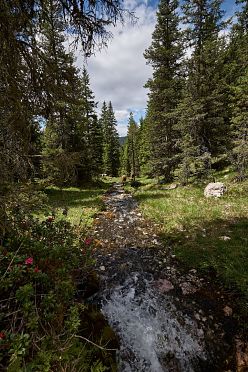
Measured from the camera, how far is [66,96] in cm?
443

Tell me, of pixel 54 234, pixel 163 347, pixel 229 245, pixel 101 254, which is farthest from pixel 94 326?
pixel 229 245

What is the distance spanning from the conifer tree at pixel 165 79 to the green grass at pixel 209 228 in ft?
22.4

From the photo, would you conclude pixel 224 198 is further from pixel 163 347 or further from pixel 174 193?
pixel 163 347

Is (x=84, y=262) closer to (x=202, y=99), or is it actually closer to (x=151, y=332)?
(x=151, y=332)

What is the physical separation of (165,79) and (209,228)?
1647cm

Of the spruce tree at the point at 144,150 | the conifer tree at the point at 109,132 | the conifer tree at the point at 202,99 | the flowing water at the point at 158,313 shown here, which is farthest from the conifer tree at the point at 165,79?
the conifer tree at the point at 109,132

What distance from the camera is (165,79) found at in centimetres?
2105

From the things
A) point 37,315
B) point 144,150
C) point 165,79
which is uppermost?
point 165,79

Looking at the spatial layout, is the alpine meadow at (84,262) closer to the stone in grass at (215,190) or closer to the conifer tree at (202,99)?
the stone in grass at (215,190)

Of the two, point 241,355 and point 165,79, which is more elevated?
point 165,79

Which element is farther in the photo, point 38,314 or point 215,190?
point 215,190

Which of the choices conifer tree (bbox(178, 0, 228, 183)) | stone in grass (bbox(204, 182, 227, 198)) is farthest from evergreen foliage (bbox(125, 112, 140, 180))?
stone in grass (bbox(204, 182, 227, 198))

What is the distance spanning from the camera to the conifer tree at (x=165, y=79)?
20.0m

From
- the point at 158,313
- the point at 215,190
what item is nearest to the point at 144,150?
the point at 215,190
